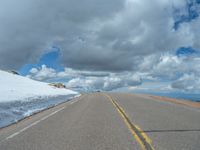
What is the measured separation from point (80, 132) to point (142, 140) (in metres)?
2.26

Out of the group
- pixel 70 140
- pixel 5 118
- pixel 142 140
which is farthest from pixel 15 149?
pixel 5 118

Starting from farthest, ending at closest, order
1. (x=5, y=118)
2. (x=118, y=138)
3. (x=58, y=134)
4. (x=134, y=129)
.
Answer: (x=5, y=118), (x=134, y=129), (x=58, y=134), (x=118, y=138)

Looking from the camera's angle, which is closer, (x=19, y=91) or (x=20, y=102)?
(x=20, y=102)

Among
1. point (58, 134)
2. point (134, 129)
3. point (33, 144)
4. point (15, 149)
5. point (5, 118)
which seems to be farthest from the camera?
point (5, 118)

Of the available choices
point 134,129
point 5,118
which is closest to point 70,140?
point 134,129

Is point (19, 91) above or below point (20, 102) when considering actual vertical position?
above

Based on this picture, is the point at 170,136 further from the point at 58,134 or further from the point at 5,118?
the point at 5,118

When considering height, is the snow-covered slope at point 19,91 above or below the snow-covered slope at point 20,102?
above

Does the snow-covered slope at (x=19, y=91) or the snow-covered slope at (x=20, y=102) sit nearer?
the snow-covered slope at (x=20, y=102)

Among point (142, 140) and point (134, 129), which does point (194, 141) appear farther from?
point (134, 129)

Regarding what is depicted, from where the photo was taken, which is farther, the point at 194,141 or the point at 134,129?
the point at 134,129

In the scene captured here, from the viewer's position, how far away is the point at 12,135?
317 inches

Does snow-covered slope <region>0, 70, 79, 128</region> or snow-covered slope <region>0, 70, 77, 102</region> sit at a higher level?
snow-covered slope <region>0, 70, 77, 102</region>

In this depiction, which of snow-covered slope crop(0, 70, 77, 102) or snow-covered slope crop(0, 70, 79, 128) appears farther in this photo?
snow-covered slope crop(0, 70, 77, 102)
